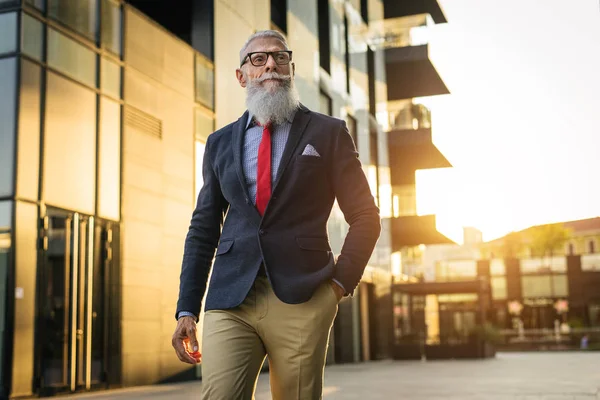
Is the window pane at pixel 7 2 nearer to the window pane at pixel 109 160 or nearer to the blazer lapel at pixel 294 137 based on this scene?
the window pane at pixel 109 160

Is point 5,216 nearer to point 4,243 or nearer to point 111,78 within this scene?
point 4,243

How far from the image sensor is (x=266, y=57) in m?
3.29

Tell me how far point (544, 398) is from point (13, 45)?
8746mm

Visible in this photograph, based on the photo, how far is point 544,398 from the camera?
11.3 metres

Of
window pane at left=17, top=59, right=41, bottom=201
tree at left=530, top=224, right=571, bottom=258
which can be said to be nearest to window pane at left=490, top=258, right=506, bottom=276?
tree at left=530, top=224, right=571, bottom=258

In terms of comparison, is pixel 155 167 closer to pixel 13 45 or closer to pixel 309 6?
pixel 13 45

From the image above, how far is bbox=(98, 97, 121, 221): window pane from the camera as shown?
1461cm

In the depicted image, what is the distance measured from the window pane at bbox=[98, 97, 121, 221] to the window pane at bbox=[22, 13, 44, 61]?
184 cm

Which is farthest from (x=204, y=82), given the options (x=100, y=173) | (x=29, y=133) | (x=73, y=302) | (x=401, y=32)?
(x=401, y=32)

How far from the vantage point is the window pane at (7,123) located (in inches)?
486

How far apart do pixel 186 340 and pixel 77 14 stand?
1217 cm

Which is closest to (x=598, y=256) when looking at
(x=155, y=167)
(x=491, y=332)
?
(x=491, y=332)

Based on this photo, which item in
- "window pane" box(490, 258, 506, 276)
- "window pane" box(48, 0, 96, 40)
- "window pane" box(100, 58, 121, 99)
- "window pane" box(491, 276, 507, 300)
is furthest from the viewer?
"window pane" box(490, 258, 506, 276)

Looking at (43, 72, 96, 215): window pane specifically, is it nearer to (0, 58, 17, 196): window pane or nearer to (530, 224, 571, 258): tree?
(0, 58, 17, 196): window pane
